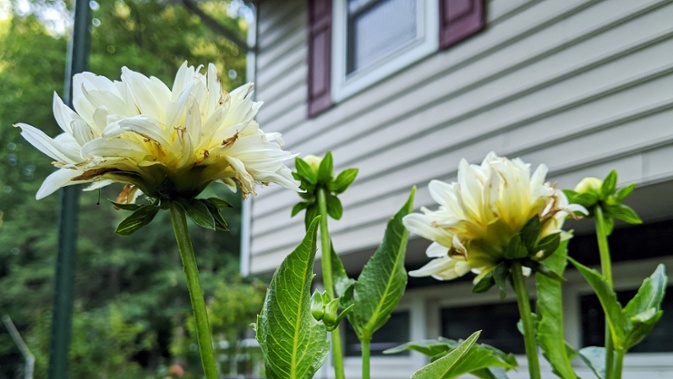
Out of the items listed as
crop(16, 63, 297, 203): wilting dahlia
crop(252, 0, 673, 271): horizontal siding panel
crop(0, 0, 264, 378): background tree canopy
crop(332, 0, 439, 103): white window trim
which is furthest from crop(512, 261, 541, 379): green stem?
crop(0, 0, 264, 378): background tree canopy

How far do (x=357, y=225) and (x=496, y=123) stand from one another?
0.90 metres

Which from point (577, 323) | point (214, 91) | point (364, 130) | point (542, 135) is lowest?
point (577, 323)

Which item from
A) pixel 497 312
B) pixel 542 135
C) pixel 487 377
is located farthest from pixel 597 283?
pixel 497 312

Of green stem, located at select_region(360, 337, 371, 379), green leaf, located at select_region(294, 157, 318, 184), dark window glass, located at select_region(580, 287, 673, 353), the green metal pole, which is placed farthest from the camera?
the green metal pole

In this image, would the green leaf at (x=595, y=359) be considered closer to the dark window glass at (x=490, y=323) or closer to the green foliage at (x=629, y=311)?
the green foliage at (x=629, y=311)

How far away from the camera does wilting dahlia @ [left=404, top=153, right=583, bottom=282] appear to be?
69 centimetres

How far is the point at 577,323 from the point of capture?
103 inches

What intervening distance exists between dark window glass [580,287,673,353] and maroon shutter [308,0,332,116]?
1.57m

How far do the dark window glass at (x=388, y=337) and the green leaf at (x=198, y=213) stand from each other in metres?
3.17

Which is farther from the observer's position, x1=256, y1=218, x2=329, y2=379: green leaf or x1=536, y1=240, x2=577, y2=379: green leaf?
x1=536, y1=240, x2=577, y2=379: green leaf

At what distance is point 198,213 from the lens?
0.57m

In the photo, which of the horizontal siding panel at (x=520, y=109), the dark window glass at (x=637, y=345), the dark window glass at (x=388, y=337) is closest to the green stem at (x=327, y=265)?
the horizontal siding panel at (x=520, y=109)

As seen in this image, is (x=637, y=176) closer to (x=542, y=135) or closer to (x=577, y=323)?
(x=542, y=135)

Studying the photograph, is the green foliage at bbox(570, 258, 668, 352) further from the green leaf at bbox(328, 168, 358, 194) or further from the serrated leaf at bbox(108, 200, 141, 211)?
the serrated leaf at bbox(108, 200, 141, 211)
